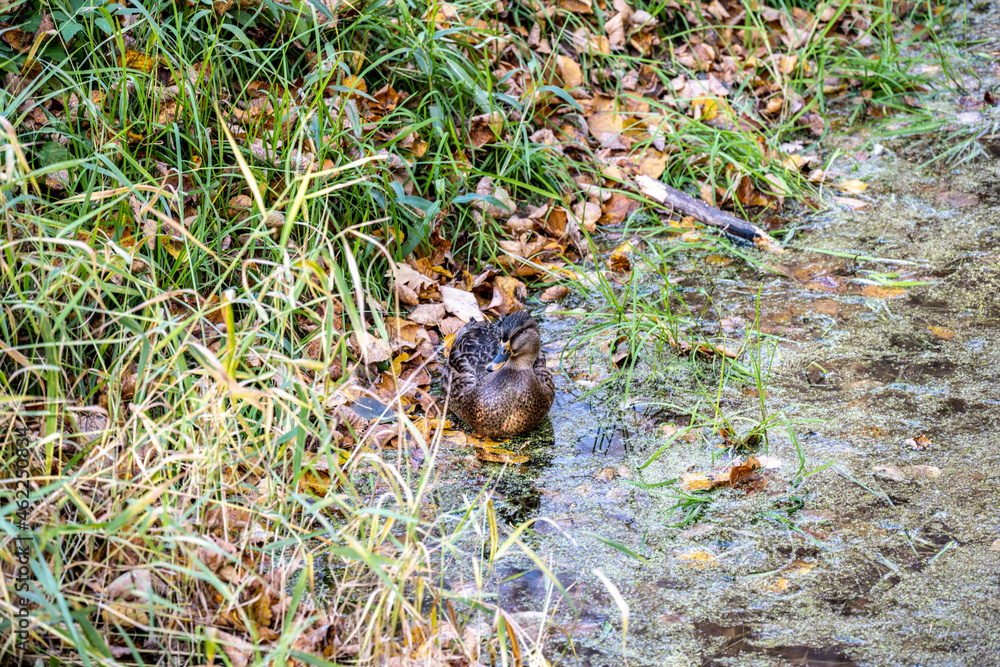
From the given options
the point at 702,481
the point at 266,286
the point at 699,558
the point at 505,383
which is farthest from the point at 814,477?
the point at 266,286

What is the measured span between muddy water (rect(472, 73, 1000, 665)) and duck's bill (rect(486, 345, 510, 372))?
13.8 inches

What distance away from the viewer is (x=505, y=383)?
3.54 meters

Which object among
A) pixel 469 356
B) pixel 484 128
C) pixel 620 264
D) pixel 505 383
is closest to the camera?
pixel 505 383

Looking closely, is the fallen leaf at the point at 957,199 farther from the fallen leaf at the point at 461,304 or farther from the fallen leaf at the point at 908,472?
the fallen leaf at the point at 461,304

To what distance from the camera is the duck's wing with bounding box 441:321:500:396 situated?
369 cm

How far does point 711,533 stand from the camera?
9.85ft

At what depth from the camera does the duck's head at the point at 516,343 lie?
141 inches

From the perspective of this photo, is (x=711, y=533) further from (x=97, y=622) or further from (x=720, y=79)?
(x=720, y=79)

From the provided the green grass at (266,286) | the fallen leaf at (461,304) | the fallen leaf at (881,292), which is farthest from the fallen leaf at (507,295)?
the fallen leaf at (881,292)

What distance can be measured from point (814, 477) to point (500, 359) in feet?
4.05

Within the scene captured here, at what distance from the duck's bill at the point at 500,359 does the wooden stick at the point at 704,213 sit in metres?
1.65

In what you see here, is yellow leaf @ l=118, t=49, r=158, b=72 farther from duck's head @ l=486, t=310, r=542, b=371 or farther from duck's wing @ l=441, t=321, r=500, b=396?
duck's head @ l=486, t=310, r=542, b=371

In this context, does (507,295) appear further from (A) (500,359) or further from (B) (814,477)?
(B) (814,477)

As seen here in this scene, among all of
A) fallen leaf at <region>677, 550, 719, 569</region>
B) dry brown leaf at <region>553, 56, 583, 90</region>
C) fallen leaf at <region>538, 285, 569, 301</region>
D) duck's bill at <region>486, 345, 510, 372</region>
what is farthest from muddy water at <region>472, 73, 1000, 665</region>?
dry brown leaf at <region>553, 56, 583, 90</region>
